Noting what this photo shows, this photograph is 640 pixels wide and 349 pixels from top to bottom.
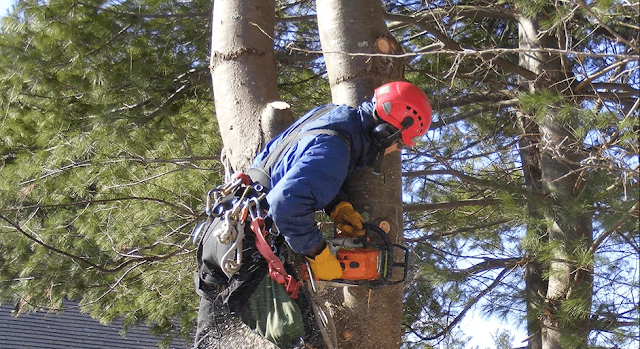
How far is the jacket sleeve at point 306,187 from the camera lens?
2.92m

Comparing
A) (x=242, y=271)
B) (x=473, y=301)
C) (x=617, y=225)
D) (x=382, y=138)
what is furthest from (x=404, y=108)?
(x=473, y=301)

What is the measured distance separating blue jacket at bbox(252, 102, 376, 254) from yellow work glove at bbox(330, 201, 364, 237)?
0.17m

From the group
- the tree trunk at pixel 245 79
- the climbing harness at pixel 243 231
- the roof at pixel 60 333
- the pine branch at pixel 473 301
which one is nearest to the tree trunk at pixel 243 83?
the tree trunk at pixel 245 79

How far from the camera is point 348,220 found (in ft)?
10.5

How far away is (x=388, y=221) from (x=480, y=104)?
2.92 metres

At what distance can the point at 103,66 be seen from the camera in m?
5.89

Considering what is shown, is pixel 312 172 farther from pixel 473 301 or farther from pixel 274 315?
pixel 473 301

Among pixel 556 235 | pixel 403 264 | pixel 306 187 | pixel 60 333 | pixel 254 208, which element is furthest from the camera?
pixel 60 333

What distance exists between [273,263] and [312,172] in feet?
1.49

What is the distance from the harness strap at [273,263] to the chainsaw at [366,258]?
0.30 feet

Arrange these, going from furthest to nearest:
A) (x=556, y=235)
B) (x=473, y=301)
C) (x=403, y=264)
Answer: (x=473, y=301)
(x=556, y=235)
(x=403, y=264)

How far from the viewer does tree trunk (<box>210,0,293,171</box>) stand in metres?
3.58

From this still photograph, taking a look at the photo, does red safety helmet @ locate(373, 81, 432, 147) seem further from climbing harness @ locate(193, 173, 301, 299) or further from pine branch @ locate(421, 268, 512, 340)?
pine branch @ locate(421, 268, 512, 340)

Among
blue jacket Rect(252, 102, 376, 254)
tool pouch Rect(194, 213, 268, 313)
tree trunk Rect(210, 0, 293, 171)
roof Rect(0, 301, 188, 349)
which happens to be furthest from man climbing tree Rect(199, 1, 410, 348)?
roof Rect(0, 301, 188, 349)
